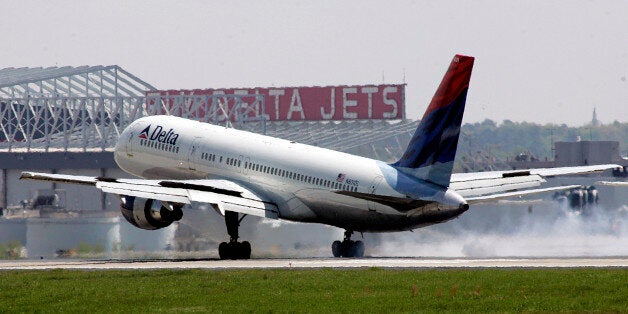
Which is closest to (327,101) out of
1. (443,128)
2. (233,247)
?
(233,247)

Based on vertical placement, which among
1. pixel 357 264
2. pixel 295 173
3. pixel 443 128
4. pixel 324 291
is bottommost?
pixel 357 264

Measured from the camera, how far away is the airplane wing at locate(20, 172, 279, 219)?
50.5 metres

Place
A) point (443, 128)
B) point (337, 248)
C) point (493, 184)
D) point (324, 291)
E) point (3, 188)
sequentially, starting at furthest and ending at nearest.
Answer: point (3, 188) < point (337, 248) < point (493, 184) < point (443, 128) < point (324, 291)

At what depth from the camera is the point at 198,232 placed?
216 feet

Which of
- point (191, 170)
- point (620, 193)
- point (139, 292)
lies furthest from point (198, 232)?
point (620, 193)

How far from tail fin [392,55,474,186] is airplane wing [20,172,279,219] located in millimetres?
7713

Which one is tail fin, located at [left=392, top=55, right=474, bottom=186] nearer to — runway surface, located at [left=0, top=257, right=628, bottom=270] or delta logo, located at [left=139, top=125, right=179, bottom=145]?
runway surface, located at [left=0, top=257, right=628, bottom=270]

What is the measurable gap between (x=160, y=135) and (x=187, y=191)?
927 cm

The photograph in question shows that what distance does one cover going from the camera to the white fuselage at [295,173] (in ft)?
164

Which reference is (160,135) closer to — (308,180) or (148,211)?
(148,211)

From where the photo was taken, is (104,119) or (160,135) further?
(104,119)

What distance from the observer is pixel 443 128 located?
4894cm

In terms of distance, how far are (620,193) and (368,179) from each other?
6334 cm

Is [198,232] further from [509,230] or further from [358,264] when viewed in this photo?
[358,264]
